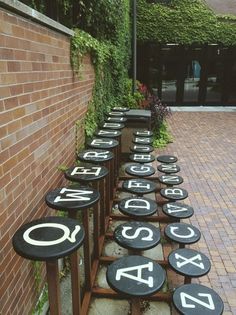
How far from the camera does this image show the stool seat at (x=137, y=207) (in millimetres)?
2840

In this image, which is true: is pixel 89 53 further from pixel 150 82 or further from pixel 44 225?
pixel 150 82

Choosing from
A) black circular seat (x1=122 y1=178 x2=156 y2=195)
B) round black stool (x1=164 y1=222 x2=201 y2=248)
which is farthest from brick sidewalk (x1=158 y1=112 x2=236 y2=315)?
black circular seat (x1=122 y1=178 x2=156 y2=195)

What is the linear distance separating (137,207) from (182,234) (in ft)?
1.62

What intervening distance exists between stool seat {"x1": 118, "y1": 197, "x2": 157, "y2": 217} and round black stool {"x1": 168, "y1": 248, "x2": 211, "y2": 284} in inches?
17.1

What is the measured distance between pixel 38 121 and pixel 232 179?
13.7 ft

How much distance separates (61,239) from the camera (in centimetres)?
170

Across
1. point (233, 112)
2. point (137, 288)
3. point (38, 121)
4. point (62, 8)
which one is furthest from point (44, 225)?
point (233, 112)

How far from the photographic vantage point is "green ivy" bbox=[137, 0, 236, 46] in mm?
12539

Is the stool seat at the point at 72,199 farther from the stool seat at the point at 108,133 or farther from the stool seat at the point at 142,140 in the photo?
the stool seat at the point at 142,140

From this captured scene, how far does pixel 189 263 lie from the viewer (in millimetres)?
2557

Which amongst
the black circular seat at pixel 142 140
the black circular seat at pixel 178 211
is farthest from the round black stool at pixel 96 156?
the black circular seat at pixel 142 140

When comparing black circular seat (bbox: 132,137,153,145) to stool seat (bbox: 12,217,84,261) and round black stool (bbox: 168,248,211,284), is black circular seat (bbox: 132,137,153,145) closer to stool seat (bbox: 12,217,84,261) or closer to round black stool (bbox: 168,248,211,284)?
round black stool (bbox: 168,248,211,284)

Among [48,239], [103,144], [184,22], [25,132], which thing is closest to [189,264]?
[48,239]

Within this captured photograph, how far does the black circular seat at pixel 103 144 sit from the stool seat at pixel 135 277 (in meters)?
1.73
